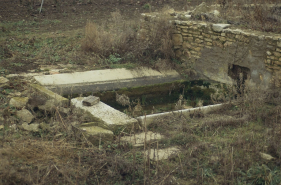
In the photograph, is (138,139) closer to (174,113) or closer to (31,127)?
(174,113)

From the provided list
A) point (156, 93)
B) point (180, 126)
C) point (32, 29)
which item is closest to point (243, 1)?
point (156, 93)

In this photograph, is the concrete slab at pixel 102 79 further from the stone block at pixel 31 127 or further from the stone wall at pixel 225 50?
the stone block at pixel 31 127

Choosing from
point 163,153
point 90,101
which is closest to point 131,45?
point 90,101

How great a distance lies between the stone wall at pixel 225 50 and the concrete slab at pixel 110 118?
334cm

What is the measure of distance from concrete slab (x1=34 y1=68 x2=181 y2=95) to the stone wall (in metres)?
0.79

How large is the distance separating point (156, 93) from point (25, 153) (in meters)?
4.47

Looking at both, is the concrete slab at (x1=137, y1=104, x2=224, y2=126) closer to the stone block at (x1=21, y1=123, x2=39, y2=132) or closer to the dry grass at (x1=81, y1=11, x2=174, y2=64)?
the stone block at (x1=21, y1=123, x2=39, y2=132)

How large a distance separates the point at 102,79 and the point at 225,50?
3153 mm

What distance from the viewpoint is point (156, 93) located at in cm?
797

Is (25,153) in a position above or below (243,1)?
below

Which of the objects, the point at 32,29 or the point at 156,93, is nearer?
the point at 156,93

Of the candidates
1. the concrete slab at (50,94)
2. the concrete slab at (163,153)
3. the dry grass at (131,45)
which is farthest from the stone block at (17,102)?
the dry grass at (131,45)

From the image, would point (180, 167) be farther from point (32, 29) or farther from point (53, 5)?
point (53, 5)

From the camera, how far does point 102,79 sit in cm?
767
